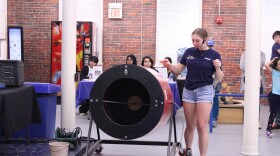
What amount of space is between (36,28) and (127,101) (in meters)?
6.86

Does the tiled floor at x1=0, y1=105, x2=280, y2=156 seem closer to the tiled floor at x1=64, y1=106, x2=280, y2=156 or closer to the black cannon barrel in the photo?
the tiled floor at x1=64, y1=106, x2=280, y2=156

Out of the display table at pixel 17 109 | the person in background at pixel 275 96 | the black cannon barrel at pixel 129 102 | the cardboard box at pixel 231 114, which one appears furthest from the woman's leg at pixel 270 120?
the display table at pixel 17 109

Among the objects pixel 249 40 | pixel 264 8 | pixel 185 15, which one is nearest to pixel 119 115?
pixel 249 40

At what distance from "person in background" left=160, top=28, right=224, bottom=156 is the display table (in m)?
1.60

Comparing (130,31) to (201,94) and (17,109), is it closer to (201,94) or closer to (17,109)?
(201,94)

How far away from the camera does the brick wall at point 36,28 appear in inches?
413

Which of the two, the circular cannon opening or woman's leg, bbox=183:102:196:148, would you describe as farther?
woman's leg, bbox=183:102:196:148

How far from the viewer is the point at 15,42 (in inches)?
402

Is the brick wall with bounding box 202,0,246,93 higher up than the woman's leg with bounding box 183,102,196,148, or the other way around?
the brick wall with bounding box 202,0,246,93

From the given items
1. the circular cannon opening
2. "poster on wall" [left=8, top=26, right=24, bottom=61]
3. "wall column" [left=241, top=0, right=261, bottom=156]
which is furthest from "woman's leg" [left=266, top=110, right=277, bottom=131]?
"poster on wall" [left=8, top=26, right=24, bottom=61]

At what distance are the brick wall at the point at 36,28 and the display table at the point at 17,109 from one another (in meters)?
6.23

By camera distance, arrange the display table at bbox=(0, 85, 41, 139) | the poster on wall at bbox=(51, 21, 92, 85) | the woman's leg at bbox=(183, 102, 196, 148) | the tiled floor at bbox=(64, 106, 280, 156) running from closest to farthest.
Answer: the display table at bbox=(0, 85, 41, 139)
the woman's leg at bbox=(183, 102, 196, 148)
the tiled floor at bbox=(64, 106, 280, 156)
the poster on wall at bbox=(51, 21, 92, 85)

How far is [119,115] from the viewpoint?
4.23 metres

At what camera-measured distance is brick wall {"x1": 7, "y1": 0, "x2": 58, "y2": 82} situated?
10484 mm
